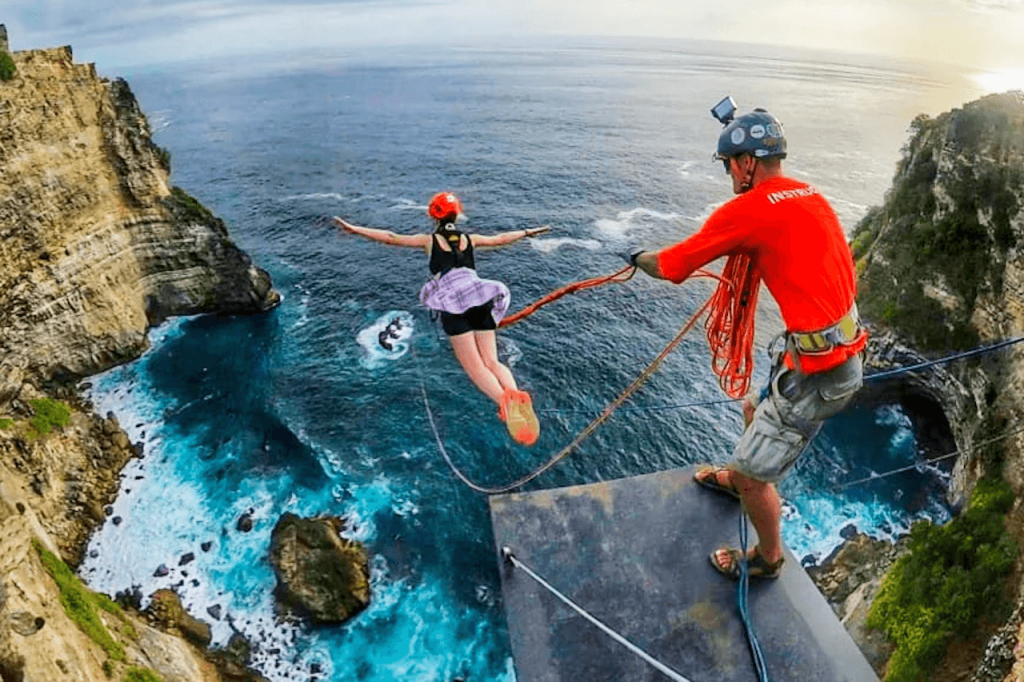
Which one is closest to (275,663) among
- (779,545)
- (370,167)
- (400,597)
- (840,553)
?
(400,597)

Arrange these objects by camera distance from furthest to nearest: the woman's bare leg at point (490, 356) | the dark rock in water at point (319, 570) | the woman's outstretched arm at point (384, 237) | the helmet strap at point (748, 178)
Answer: the dark rock in water at point (319, 570) < the woman's bare leg at point (490, 356) < the woman's outstretched arm at point (384, 237) < the helmet strap at point (748, 178)

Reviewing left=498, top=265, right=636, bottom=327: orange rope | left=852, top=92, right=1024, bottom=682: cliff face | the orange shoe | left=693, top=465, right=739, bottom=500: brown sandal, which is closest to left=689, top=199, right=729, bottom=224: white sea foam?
left=852, top=92, right=1024, bottom=682: cliff face

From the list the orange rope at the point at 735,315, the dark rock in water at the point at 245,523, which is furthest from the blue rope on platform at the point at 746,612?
the dark rock in water at the point at 245,523

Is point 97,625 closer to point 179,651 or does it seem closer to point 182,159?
point 179,651

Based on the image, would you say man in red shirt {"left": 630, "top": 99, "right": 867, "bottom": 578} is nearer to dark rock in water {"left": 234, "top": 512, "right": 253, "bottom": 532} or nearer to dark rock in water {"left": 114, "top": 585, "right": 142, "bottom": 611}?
dark rock in water {"left": 234, "top": 512, "right": 253, "bottom": 532}

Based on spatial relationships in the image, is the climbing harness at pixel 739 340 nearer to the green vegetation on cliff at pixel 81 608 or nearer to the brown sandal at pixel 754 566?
the brown sandal at pixel 754 566

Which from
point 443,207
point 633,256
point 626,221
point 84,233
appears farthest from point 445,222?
point 626,221
